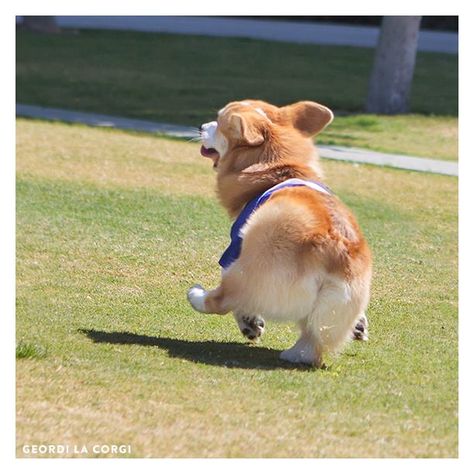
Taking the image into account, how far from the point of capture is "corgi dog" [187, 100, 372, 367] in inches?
234

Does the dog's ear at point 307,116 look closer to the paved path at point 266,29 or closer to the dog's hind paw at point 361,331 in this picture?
the dog's hind paw at point 361,331

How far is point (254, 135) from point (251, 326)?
1.17 metres

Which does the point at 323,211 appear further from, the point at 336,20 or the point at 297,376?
the point at 336,20

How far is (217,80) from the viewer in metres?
22.7

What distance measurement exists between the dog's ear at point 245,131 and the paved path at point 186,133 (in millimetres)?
7770

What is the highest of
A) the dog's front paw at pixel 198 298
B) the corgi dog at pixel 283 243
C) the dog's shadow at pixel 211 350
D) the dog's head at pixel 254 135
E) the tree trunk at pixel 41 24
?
the tree trunk at pixel 41 24

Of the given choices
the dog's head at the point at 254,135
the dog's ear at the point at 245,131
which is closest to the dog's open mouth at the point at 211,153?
the dog's head at the point at 254,135

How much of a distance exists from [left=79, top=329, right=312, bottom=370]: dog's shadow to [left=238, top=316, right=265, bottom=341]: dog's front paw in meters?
0.10

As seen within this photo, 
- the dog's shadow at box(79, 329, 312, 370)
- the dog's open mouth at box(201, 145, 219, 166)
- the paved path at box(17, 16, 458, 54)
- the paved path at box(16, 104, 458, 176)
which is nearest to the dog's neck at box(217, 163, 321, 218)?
the dog's open mouth at box(201, 145, 219, 166)

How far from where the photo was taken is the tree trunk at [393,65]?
18391mm

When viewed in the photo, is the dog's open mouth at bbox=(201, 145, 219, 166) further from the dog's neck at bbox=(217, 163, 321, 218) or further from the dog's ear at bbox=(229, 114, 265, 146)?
the dog's ear at bbox=(229, 114, 265, 146)

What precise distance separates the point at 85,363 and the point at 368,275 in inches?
66.3

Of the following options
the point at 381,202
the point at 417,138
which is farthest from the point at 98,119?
the point at 381,202

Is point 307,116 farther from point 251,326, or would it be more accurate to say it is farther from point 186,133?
point 186,133
